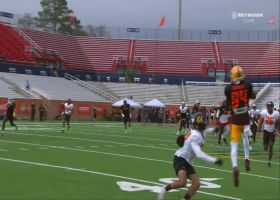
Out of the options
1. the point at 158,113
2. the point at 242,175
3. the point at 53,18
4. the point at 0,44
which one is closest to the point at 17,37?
the point at 0,44

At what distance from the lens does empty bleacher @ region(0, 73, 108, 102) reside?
51.8 m

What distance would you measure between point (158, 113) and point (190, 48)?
20474 millimetres

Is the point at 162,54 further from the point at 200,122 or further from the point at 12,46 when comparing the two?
the point at 200,122

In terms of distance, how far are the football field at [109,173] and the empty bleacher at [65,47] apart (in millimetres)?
42778

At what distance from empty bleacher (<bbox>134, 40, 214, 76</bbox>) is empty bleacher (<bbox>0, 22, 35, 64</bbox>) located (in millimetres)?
15374

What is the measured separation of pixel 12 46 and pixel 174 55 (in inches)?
811

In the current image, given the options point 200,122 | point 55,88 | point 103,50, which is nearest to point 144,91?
point 103,50

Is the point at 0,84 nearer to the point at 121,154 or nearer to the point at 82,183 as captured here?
the point at 121,154

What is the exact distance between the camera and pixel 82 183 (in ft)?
41.3

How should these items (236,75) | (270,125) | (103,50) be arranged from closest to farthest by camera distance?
(236,75)
(270,125)
(103,50)

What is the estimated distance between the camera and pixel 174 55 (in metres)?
69.5

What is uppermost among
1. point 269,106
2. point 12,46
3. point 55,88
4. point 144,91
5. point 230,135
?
point 12,46

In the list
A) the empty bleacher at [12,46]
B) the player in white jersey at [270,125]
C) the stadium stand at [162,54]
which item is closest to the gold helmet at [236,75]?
the player in white jersey at [270,125]

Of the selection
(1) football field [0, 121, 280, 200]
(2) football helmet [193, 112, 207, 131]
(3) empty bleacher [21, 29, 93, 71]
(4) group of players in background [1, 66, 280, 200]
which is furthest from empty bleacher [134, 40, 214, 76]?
(2) football helmet [193, 112, 207, 131]
